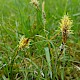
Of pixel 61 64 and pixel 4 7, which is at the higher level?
pixel 4 7

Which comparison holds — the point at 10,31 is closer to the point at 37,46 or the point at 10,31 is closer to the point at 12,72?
the point at 37,46

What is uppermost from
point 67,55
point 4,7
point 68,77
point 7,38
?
point 4,7

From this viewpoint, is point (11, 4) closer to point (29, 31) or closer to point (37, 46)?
point (29, 31)

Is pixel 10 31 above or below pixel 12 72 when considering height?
above

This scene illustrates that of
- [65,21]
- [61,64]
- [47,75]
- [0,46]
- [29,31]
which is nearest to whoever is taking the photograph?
[65,21]

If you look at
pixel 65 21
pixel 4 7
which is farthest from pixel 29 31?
pixel 4 7

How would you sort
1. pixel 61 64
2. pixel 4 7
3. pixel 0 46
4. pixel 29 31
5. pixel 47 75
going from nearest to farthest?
1. pixel 47 75
2. pixel 61 64
3. pixel 0 46
4. pixel 29 31
5. pixel 4 7

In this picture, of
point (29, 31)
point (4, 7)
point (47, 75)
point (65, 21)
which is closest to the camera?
point (65, 21)

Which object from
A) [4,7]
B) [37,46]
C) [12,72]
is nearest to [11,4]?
[4,7]

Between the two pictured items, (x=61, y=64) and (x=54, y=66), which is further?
(x=61, y=64)
